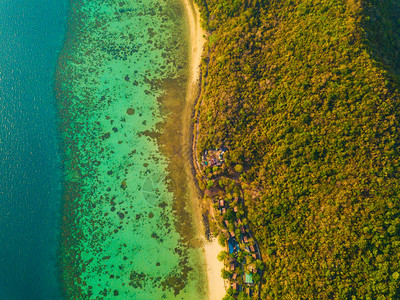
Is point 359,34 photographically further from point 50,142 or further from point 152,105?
point 50,142

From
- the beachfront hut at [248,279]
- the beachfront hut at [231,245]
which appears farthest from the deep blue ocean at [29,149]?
the beachfront hut at [248,279]

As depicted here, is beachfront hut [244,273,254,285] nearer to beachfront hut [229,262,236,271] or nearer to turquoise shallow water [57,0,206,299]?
beachfront hut [229,262,236,271]

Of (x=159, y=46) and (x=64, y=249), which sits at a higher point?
(x=159, y=46)

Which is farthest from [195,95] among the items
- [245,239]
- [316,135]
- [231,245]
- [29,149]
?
[29,149]

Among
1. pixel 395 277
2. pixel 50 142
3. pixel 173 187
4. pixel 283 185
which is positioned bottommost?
pixel 395 277

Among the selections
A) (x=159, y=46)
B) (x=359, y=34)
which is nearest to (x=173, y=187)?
(x=159, y=46)

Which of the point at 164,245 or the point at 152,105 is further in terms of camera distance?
the point at 152,105

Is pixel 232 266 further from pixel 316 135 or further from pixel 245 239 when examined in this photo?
pixel 316 135
